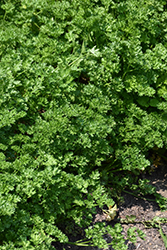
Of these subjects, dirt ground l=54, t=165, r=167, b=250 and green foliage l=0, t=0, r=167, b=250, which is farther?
dirt ground l=54, t=165, r=167, b=250

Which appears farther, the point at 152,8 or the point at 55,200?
Answer: the point at 152,8

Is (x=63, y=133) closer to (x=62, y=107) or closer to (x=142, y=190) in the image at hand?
(x=62, y=107)

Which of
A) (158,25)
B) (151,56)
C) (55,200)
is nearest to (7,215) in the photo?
(55,200)

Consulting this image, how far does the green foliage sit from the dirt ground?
0.25 m

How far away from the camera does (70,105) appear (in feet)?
11.0

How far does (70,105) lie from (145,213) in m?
1.49

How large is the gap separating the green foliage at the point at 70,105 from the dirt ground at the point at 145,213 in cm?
25

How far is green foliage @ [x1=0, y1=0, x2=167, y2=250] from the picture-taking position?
2.83 metres

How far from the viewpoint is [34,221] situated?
2.81 m

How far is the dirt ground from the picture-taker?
11.7ft

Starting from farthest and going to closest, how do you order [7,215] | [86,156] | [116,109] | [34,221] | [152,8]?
[152,8] → [116,109] → [86,156] → [34,221] → [7,215]

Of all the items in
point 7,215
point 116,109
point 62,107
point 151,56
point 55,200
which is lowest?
point 7,215

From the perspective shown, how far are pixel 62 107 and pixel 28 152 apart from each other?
21.4 inches

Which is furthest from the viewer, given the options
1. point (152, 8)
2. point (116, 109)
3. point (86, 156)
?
point (152, 8)
